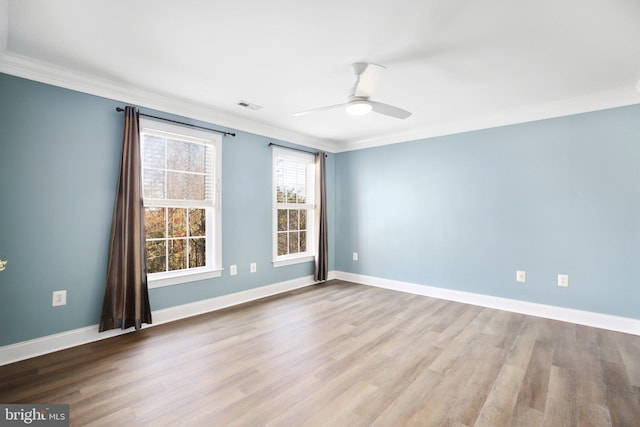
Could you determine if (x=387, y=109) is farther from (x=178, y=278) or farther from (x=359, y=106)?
(x=178, y=278)

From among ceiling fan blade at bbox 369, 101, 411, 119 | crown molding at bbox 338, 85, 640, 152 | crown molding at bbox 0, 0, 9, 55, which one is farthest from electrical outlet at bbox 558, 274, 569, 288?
crown molding at bbox 0, 0, 9, 55

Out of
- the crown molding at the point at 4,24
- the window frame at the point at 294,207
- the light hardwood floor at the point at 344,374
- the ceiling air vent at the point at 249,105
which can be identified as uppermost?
the ceiling air vent at the point at 249,105

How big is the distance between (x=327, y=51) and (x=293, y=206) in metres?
2.85

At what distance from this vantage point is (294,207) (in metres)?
4.95

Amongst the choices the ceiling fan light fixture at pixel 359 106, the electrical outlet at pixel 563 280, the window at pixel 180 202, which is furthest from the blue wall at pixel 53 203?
the electrical outlet at pixel 563 280

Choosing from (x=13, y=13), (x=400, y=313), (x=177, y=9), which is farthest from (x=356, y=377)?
(x=13, y=13)

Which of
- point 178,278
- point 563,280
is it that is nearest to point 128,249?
point 178,278

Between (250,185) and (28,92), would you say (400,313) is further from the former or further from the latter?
(28,92)

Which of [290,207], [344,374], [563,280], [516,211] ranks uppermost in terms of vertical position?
[290,207]

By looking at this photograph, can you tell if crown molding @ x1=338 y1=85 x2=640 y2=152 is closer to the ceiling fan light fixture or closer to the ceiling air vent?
the ceiling fan light fixture

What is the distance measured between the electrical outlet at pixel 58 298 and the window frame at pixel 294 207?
7.86ft

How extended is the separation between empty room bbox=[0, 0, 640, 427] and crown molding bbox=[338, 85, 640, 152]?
24mm

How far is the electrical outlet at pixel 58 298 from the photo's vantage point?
8.86ft

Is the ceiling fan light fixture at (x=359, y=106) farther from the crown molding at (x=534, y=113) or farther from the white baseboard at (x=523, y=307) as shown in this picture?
the white baseboard at (x=523, y=307)
